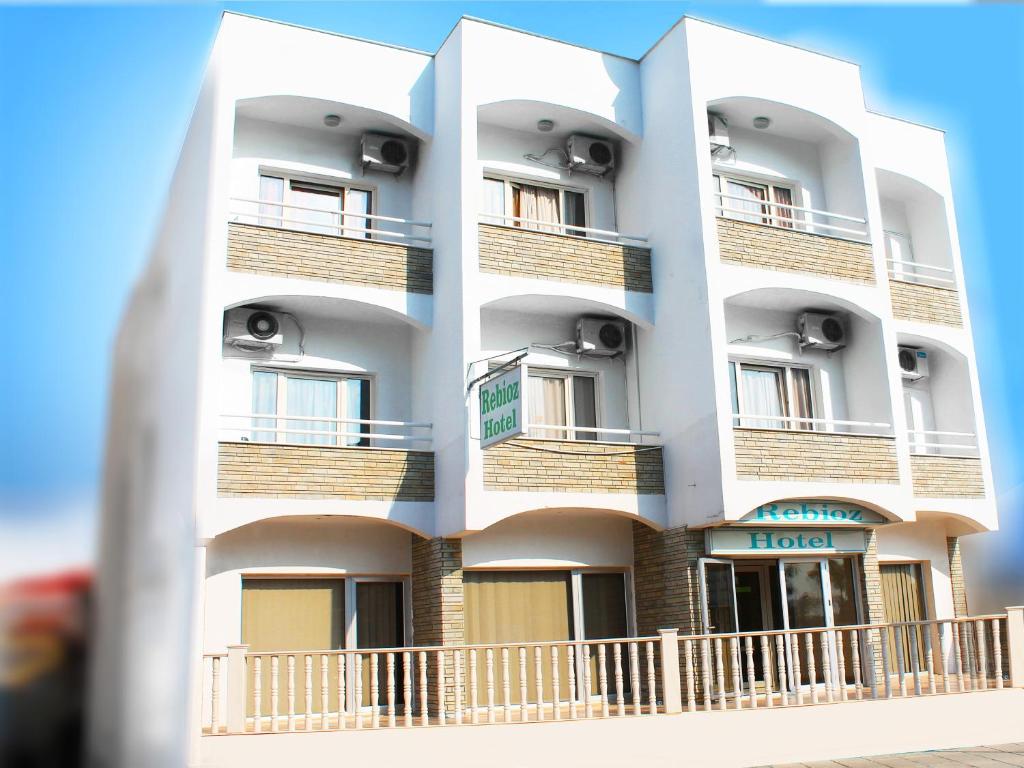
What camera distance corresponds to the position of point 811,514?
1403cm

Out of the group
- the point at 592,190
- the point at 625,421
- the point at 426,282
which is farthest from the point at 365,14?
the point at 592,190

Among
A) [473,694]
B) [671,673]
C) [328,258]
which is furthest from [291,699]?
[328,258]

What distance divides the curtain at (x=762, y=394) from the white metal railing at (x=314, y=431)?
538cm

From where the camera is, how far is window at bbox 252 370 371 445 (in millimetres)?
13906

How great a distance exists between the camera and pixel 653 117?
15.7 m

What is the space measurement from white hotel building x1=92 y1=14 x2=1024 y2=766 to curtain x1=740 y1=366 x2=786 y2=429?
0.22ft

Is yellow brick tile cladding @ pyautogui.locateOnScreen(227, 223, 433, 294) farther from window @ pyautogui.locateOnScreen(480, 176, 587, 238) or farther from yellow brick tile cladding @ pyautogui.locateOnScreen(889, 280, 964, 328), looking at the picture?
yellow brick tile cladding @ pyautogui.locateOnScreen(889, 280, 964, 328)

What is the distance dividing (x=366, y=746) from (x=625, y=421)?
687cm

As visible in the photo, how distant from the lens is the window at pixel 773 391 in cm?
1600

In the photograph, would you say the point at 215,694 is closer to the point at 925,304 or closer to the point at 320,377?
the point at 320,377

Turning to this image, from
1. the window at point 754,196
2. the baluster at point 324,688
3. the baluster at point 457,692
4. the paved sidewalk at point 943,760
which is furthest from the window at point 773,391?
the baluster at point 324,688

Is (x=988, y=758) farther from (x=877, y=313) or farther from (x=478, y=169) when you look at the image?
(x=478, y=169)

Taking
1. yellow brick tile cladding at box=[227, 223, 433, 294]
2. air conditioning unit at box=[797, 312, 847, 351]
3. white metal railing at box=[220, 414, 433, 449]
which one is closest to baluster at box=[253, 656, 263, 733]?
white metal railing at box=[220, 414, 433, 449]

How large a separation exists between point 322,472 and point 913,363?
36.2ft
